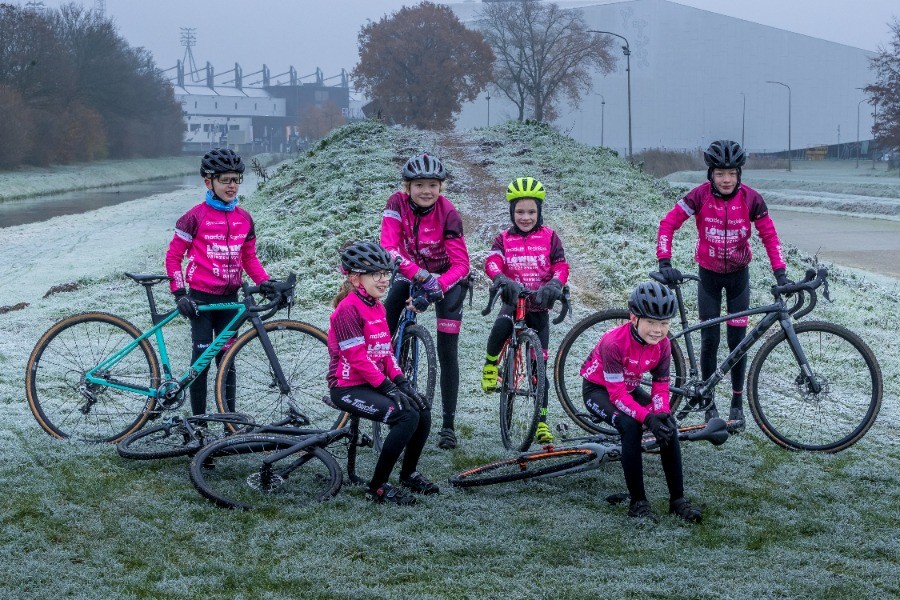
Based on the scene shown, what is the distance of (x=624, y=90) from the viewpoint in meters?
94.1

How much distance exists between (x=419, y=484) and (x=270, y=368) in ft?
4.66

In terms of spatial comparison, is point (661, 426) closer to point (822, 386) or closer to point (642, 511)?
point (642, 511)

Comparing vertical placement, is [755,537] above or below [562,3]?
below

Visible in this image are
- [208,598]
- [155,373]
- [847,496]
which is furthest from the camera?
[155,373]

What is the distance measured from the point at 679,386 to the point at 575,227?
35.4 feet

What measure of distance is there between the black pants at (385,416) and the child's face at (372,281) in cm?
55

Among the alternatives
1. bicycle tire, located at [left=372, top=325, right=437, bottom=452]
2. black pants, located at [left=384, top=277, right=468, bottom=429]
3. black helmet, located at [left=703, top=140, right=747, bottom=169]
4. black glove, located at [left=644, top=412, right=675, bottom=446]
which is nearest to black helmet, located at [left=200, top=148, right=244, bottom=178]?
black pants, located at [left=384, top=277, right=468, bottom=429]

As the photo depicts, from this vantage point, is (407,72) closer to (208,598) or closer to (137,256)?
(137,256)

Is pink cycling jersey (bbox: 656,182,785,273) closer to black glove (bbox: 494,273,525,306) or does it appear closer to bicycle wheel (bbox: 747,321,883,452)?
bicycle wheel (bbox: 747,321,883,452)

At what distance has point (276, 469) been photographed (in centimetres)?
613

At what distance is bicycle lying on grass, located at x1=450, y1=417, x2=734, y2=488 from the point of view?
19.7 feet

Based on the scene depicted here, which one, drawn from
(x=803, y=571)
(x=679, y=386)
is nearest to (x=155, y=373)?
(x=679, y=386)

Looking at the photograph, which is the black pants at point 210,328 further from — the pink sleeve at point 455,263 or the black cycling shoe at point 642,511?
the black cycling shoe at point 642,511

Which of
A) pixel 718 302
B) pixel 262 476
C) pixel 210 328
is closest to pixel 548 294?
pixel 718 302
